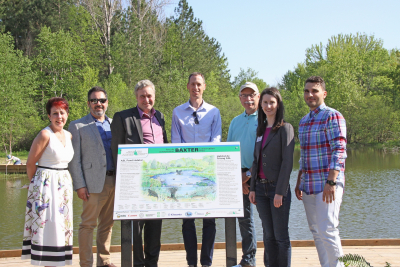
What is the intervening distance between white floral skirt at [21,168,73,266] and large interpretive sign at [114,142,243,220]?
76 cm

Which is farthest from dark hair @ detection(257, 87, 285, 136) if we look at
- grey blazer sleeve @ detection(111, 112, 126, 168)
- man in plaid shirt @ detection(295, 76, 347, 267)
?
grey blazer sleeve @ detection(111, 112, 126, 168)

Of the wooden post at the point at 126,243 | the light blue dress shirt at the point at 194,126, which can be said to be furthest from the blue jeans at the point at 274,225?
the wooden post at the point at 126,243

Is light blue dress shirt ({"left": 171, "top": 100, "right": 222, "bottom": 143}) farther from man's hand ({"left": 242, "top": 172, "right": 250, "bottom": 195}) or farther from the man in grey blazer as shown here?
the man in grey blazer

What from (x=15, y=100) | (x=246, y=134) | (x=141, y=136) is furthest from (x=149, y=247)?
(x=15, y=100)

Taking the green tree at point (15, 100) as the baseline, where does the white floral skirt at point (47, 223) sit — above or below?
below

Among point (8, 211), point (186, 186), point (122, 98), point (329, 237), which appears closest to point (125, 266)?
point (186, 186)

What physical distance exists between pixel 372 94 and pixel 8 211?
40385 mm

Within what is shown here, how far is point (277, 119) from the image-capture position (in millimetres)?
3490

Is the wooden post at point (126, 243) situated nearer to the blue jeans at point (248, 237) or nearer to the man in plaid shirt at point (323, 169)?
the blue jeans at point (248, 237)

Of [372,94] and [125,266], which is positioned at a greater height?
[372,94]

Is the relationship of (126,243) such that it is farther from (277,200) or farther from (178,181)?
(277,200)

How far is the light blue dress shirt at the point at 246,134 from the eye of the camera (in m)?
4.00

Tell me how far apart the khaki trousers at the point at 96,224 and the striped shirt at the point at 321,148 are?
208cm

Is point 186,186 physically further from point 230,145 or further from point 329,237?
point 329,237
